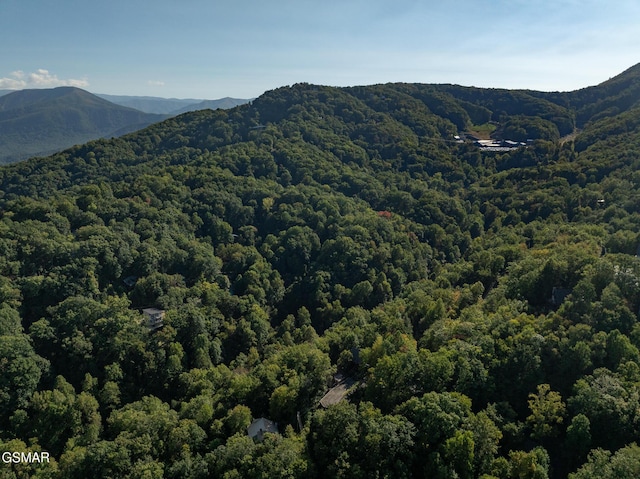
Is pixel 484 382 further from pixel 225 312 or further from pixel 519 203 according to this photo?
pixel 519 203

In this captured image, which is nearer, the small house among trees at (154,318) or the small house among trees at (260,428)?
the small house among trees at (260,428)

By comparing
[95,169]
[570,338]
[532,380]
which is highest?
[95,169]

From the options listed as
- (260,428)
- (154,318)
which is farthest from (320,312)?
(260,428)

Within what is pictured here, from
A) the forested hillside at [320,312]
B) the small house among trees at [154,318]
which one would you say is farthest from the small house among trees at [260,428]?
the small house among trees at [154,318]

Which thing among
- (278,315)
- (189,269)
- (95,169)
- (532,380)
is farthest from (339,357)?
(95,169)

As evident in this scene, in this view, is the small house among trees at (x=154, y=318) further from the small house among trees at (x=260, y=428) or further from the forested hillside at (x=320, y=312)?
the small house among trees at (x=260, y=428)

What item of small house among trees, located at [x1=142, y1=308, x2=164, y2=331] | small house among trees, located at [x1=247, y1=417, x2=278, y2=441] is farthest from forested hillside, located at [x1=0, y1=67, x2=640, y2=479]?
small house among trees, located at [x1=142, y1=308, x2=164, y2=331]

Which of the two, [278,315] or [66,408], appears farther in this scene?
[278,315]

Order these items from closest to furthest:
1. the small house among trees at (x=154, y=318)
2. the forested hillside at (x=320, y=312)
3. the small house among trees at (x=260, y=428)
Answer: the forested hillside at (x=320, y=312) < the small house among trees at (x=260, y=428) < the small house among trees at (x=154, y=318)

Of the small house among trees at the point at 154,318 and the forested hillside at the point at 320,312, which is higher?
the forested hillside at the point at 320,312
